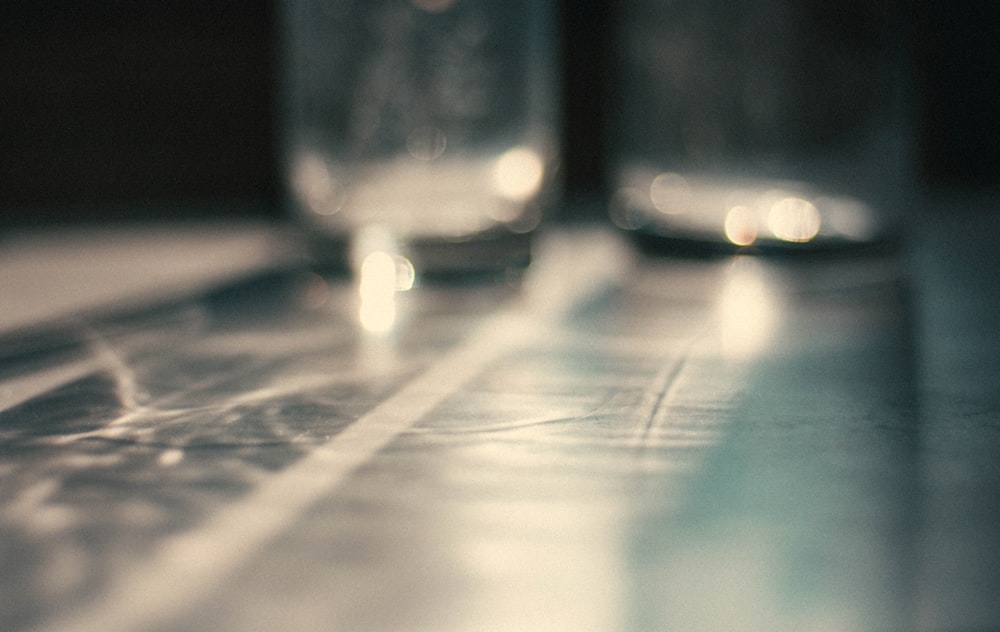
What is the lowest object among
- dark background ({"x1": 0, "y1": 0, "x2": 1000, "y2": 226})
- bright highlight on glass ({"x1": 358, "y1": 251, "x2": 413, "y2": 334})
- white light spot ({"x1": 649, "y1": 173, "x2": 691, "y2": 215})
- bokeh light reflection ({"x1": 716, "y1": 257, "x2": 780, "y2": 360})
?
bokeh light reflection ({"x1": 716, "y1": 257, "x2": 780, "y2": 360})

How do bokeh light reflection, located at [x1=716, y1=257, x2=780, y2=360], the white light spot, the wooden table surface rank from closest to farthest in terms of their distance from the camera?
the wooden table surface < bokeh light reflection, located at [x1=716, y1=257, x2=780, y2=360] < the white light spot

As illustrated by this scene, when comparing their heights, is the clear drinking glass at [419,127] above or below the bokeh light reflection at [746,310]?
above

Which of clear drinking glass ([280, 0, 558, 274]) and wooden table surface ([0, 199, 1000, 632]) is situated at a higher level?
clear drinking glass ([280, 0, 558, 274])

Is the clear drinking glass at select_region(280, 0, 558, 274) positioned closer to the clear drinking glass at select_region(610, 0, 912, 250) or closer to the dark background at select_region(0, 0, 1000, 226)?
the clear drinking glass at select_region(610, 0, 912, 250)

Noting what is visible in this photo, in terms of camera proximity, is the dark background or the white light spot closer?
the white light spot

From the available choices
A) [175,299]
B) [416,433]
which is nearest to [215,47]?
[175,299]

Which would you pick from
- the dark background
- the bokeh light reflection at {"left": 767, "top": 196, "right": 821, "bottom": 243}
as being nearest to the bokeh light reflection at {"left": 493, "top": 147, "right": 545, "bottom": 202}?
the bokeh light reflection at {"left": 767, "top": 196, "right": 821, "bottom": 243}

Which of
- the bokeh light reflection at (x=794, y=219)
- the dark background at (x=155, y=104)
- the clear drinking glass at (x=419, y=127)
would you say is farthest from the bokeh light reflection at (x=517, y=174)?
the dark background at (x=155, y=104)

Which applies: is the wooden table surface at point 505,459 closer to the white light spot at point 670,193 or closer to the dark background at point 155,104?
the white light spot at point 670,193
